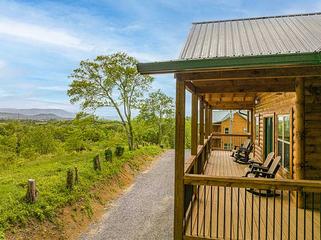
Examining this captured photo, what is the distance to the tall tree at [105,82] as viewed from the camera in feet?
49.6

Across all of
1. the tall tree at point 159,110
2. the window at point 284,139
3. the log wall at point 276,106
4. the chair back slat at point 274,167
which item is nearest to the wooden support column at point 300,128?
the log wall at point 276,106

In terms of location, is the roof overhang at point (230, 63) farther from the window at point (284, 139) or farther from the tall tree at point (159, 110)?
the tall tree at point (159, 110)

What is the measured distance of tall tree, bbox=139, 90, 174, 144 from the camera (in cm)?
2164

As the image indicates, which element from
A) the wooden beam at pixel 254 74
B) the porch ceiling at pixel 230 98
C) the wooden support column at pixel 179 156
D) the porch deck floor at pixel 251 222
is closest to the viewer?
the wooden beam at pixel 254 74

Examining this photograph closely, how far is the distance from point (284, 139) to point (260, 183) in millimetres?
3717

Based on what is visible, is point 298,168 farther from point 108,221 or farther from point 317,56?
point 108,221

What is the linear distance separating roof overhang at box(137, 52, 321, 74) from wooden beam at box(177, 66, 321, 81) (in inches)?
14.7

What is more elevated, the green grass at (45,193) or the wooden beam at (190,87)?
the wooden beam at (190,87)

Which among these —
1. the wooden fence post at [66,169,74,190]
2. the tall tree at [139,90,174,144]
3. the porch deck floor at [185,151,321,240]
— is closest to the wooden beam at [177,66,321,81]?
the porch deck floor at [185,151,321,240]

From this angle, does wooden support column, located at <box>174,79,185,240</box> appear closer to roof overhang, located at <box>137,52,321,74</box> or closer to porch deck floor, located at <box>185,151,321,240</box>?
porch deck floor, located at <box>185,151,321,240</box>

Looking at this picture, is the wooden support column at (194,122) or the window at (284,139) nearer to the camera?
the wooden support column at (194,122)

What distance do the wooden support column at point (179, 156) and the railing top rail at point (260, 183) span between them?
133mm

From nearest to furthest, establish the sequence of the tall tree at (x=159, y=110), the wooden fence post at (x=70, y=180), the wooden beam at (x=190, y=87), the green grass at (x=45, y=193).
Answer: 1. the wooden beam at (x=190, y=87)
2. the green grass at (x=45, y=193)
3. the wooden fence post at (x=70, y=180)
4. the tall tree at (x=159, y=110)

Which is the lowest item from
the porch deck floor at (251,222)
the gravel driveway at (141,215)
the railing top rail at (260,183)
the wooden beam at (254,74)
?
the gravel driveway at (141,215)
